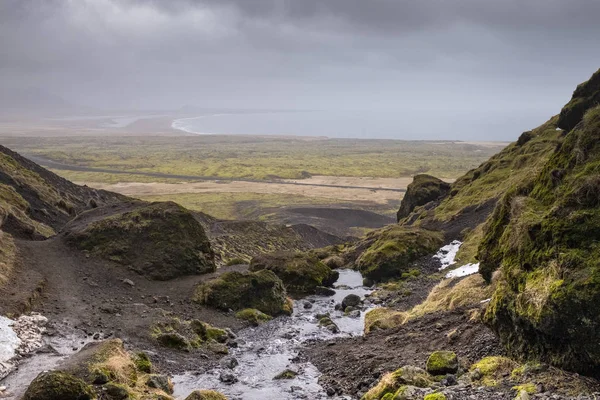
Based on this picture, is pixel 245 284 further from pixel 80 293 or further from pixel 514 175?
pixel 514 175

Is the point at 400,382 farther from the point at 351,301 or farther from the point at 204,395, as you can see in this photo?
the point at 351,301

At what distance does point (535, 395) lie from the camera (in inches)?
561

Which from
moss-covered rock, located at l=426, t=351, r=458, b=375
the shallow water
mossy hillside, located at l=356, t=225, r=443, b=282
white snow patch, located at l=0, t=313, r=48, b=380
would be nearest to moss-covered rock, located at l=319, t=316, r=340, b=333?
the shallow water

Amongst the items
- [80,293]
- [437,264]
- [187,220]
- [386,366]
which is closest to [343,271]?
[437,264]

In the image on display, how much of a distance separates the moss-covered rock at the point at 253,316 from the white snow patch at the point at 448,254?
23492 millimetres

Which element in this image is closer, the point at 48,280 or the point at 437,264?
the point at 48,280

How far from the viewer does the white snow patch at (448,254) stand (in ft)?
175

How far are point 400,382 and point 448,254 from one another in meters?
40.6

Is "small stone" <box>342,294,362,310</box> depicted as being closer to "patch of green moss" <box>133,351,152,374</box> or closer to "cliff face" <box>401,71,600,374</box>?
"cliff face" <box>401,71,600,374</box>

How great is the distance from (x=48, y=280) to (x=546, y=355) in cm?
3128

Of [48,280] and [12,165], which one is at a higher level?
[12,165]

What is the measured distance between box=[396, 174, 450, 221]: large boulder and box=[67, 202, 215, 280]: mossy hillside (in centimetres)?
5237

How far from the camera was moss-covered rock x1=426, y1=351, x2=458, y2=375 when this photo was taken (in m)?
18.9

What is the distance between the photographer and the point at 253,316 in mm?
36625
